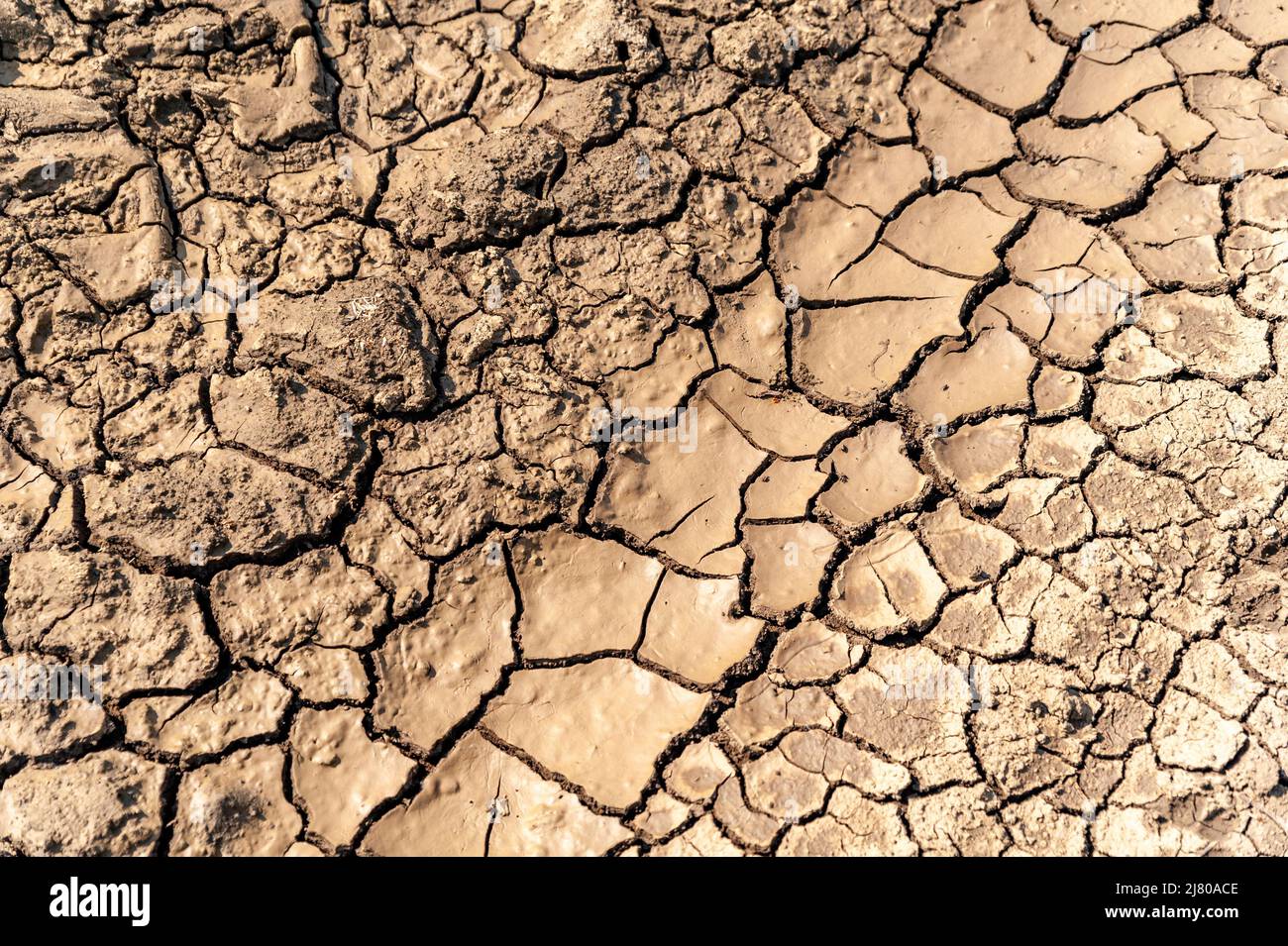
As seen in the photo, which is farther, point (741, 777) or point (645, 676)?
point (645, 676)

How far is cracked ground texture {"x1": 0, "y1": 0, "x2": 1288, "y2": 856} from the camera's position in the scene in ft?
7.39

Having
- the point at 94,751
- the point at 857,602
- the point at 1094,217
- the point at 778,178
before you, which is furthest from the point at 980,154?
the point at 94,751

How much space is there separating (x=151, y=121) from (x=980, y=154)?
2913 mm

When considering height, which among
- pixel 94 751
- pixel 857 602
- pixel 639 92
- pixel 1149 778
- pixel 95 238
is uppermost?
pixel 639 92

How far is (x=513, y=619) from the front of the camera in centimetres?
248

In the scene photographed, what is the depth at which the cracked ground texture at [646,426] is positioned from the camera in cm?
225

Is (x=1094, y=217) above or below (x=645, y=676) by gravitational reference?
above

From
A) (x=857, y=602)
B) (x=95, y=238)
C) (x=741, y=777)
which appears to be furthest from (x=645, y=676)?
(x=95, y=238)

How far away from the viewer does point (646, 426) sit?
8.86 ft
